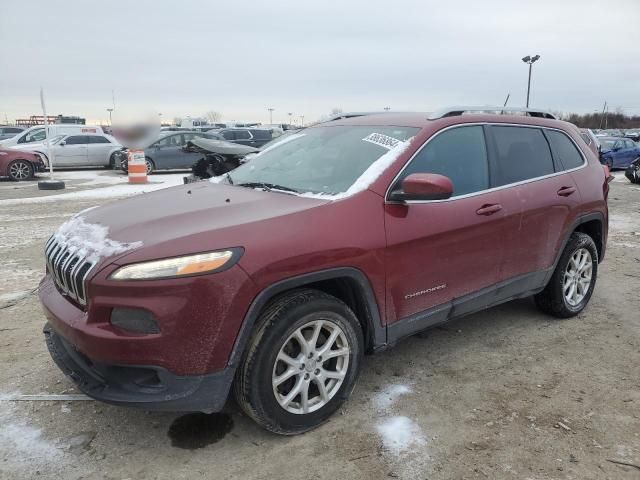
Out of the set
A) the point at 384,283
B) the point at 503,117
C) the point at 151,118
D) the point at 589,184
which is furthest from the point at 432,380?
the point at 151,118

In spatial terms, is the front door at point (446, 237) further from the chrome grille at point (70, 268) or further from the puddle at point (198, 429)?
the chrome grille at point (70, 268)

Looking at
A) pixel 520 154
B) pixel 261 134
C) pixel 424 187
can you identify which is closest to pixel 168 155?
pixel 261 134

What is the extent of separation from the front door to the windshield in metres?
0.27

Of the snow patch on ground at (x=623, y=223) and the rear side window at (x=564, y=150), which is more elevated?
the rear side window at (x=564, y=150)

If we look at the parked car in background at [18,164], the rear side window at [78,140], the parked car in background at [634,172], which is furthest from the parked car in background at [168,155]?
the parked car in background at [634,172]

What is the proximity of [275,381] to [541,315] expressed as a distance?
303 cm

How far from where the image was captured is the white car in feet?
64.2

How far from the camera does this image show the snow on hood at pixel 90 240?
2566mm

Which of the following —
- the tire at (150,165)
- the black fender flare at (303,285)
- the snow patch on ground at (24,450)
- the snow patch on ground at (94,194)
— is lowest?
the snow patch on ground at (24,450)

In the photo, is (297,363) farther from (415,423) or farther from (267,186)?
(267,186)

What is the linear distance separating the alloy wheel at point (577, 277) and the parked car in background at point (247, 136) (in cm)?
1809

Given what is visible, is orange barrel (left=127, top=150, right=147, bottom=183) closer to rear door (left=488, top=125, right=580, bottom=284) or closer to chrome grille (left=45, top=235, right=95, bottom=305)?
chrome grille (left=45, top=235, right=95, bottom=305)

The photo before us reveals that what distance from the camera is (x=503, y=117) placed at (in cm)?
408

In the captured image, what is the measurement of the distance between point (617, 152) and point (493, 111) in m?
20.1
